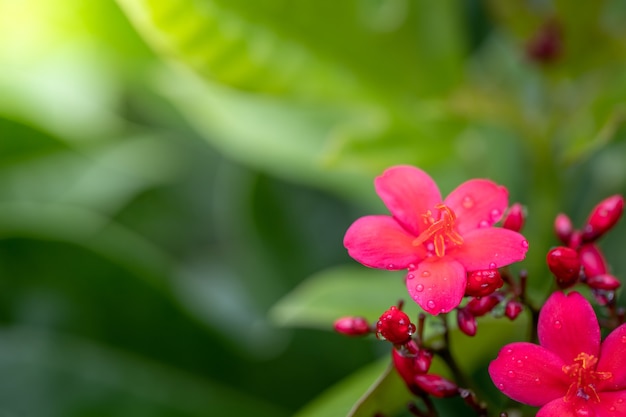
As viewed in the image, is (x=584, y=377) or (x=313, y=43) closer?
(x=584, y=377)

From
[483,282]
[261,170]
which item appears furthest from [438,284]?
[261,170]

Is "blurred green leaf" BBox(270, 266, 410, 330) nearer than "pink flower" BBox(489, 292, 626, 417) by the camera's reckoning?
No

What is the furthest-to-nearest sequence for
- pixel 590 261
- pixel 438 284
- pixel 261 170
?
pixel 261 170 → pixel 590 261 → pixel 438 284

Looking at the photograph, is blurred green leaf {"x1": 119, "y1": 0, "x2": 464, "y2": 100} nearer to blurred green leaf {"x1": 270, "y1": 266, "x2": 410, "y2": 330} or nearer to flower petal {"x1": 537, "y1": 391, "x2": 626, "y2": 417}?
blurred green leaf {"x1": 270, "y1": 266, "x2": 410, "y2": 330}

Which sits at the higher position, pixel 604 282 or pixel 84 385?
pixel 84 385

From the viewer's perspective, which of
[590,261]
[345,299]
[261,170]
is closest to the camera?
[590,261]

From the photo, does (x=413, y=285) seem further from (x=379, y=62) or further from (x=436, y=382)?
(x=379, y=62)

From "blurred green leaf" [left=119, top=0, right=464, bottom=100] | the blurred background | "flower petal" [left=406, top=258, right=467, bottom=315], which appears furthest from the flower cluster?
"blurred green leaf" [left=119, top=0, right=464, bottom=100]

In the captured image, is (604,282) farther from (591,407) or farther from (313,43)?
(313,43)
